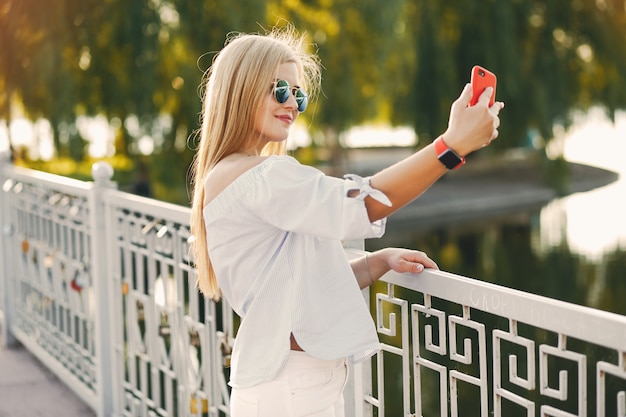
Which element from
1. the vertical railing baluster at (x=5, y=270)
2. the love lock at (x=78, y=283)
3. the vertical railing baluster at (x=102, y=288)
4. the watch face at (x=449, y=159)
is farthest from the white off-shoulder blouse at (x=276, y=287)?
the vertical railing baluster at (x=5, y=270)

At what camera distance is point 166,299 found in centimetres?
311

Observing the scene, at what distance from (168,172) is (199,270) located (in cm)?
867

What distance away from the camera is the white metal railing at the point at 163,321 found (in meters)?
1.56

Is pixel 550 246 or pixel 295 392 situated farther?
pixel 550 246

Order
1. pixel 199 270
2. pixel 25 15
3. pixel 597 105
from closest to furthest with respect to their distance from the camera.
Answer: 1. pixel 199 270
2. pixel 25 15
3. pixel 597 105

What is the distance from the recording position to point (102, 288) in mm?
3576

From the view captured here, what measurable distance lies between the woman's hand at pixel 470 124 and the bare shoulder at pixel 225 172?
37cm

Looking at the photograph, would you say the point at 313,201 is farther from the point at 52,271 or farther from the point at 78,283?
the point at 52,271

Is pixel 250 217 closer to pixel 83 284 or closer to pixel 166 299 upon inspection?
pixel 166 299

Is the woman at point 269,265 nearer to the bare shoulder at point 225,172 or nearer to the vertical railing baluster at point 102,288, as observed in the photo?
the bare shoulder at point 225,172

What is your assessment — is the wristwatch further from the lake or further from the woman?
the lake

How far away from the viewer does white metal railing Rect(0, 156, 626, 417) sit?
5.12 feet

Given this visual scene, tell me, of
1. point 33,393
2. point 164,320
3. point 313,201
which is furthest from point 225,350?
point 33,393

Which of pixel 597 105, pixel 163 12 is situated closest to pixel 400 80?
pixel 597 105
